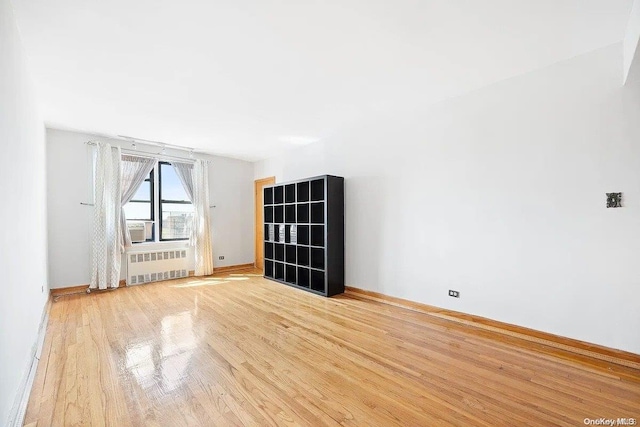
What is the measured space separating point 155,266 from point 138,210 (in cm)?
114

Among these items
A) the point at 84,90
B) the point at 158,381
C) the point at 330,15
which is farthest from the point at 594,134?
the point at 84,90

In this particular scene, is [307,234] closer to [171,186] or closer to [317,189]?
[317,189]

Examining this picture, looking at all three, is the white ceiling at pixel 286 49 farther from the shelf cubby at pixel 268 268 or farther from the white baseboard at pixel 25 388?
the shelf cubby at pixel 268 268

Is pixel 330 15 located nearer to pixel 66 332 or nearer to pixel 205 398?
pixel 205 398

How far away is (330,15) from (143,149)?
4.78 metres

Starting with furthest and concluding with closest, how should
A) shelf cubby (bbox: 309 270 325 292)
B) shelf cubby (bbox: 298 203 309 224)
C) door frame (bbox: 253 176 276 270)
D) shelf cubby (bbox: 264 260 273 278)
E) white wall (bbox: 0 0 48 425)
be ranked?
door frame (bbox: 253 176 276 270) → shelf cubby (bbox: 264 260 273 278) → shelf cubby (bbox: 298 203 309 224) → shelf cubby (bbox: 309 270 325 292) → white wall (bbox: 0 0 48 425)

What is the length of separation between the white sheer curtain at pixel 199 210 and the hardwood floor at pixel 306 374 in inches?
93.3

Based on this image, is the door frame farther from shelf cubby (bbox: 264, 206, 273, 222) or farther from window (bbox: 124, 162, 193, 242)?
window (bbox: 124, 162, 193, 242)

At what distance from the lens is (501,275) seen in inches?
118

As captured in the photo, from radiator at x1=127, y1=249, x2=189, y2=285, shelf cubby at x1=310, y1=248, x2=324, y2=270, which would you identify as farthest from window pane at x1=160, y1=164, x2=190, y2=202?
Answer: shelf cubby at x1=310, y1=248, x2=324, y2=270

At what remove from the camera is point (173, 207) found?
5809mm

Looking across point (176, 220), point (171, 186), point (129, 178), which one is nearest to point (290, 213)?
point (176, 220)

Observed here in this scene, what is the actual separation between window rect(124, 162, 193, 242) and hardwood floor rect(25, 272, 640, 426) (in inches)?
91.2

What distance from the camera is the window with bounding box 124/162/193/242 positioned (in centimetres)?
540
